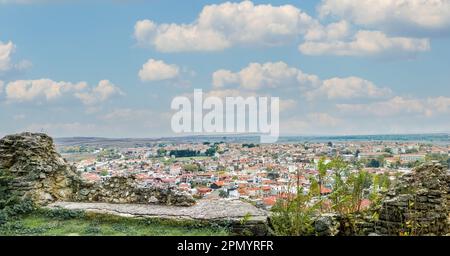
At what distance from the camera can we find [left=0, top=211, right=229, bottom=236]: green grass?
8.18 metres

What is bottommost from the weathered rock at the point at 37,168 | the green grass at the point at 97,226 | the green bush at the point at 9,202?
the green grass at the point at 97,226

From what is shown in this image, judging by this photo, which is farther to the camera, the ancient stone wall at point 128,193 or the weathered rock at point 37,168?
the weathered rock at point 37,168

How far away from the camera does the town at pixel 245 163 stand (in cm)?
889

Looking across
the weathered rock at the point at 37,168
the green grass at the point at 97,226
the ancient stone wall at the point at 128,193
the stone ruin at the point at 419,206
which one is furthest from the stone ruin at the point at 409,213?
the weathered rock at the point at 37,168

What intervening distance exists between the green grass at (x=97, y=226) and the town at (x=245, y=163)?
4.29ft

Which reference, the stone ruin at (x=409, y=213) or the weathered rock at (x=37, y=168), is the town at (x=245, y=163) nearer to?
the stone ruin at (x=409, y=213)

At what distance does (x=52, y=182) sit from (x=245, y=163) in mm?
4234

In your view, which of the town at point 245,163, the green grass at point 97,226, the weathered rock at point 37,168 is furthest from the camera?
the weathered rock at point 37,168

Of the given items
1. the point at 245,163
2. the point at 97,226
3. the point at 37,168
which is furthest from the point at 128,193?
the point at 245,163

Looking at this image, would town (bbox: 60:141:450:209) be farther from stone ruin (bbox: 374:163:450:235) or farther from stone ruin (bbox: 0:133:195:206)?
stone ruin (bbox: 374:163:450:235)

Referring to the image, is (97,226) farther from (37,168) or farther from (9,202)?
(37,168)
